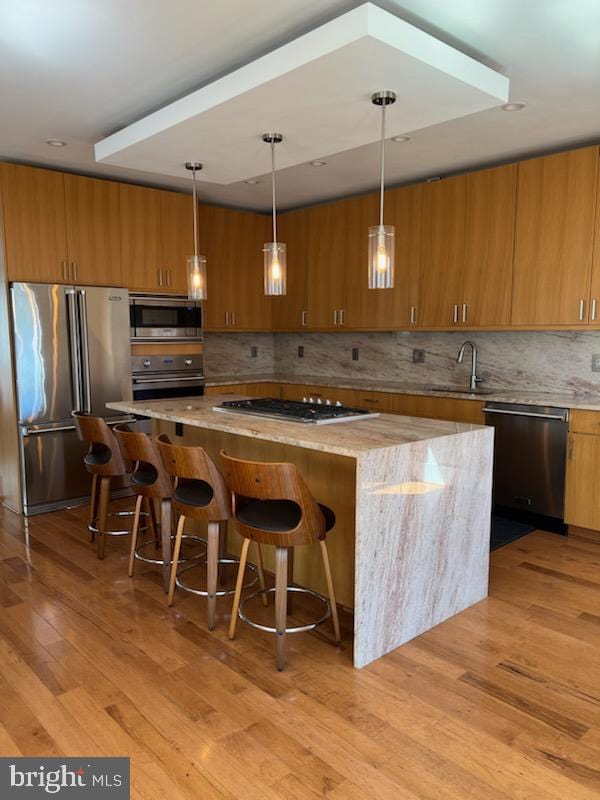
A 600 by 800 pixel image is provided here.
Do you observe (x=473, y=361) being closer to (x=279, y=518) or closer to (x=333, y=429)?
(x=333, y=429)

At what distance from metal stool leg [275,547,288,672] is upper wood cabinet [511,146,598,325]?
113 inches

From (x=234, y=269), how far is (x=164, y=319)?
1251mm

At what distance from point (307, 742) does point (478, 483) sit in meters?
1.43

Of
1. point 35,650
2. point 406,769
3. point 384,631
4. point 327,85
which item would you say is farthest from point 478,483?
point 35,650

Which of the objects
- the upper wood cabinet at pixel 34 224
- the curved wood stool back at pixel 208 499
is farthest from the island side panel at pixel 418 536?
the upper wood cabinet at pixel 34 224

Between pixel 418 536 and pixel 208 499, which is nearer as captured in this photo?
pixel 418 536

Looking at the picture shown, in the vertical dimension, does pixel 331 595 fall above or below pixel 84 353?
below

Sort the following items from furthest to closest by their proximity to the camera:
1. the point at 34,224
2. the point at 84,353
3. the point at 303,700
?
the point at 84,353 < the point at 34,224 < the point at 303,700

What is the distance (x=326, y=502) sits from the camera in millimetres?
2920

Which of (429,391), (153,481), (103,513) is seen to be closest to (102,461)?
(103,513)

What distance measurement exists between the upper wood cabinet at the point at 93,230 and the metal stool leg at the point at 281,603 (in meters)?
3.17

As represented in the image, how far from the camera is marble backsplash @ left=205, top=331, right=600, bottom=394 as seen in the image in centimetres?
447

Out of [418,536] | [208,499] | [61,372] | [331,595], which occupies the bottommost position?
[331,595]

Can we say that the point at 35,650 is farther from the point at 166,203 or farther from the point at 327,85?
the point at 166,203
